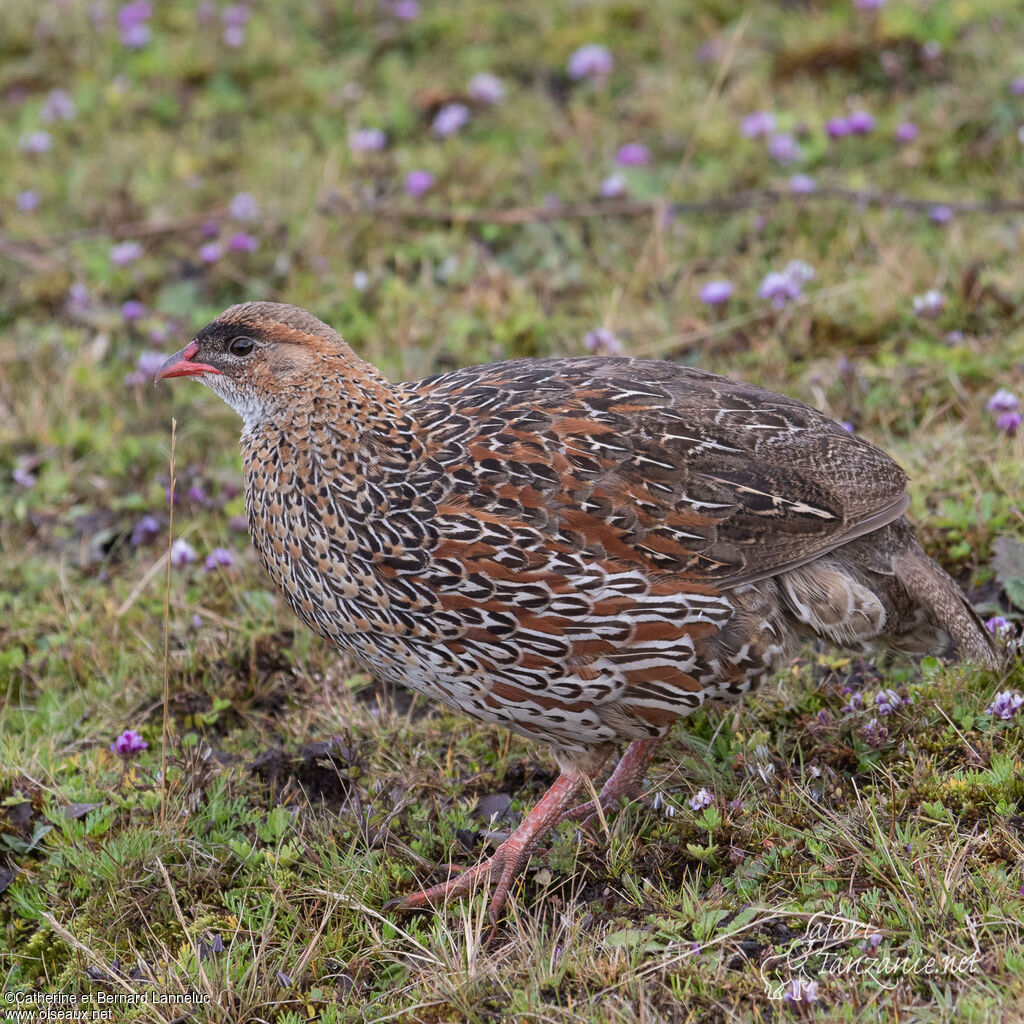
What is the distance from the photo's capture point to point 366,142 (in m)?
7.76

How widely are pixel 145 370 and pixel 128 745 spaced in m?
2.48

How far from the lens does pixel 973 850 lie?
3.69 metres

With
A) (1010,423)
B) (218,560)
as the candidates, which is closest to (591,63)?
(1010,423)

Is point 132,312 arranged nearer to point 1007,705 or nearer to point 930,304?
point 930,304

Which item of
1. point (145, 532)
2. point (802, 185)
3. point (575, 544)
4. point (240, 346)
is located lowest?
point (145, 532)

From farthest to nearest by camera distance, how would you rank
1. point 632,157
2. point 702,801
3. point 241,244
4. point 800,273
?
point 632,157, point 241,244, point 800,273, point 702,801

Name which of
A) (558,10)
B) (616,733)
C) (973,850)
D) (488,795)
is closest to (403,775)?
(488,795)

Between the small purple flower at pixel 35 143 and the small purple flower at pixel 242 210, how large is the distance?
1.44m

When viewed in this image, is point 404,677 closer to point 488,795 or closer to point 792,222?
point 488,795

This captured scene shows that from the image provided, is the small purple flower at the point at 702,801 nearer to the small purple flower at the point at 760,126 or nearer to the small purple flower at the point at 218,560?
the small purple flower at the point at 218,560

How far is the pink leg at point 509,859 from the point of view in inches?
153

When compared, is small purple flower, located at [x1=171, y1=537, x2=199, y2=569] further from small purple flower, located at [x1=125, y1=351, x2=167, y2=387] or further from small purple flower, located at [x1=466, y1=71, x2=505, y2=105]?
small purple flower, located at [x1=466, y1=71, x2=505, y2=105]

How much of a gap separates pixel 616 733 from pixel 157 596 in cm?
218

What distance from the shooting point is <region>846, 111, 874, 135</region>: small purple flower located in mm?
7379
